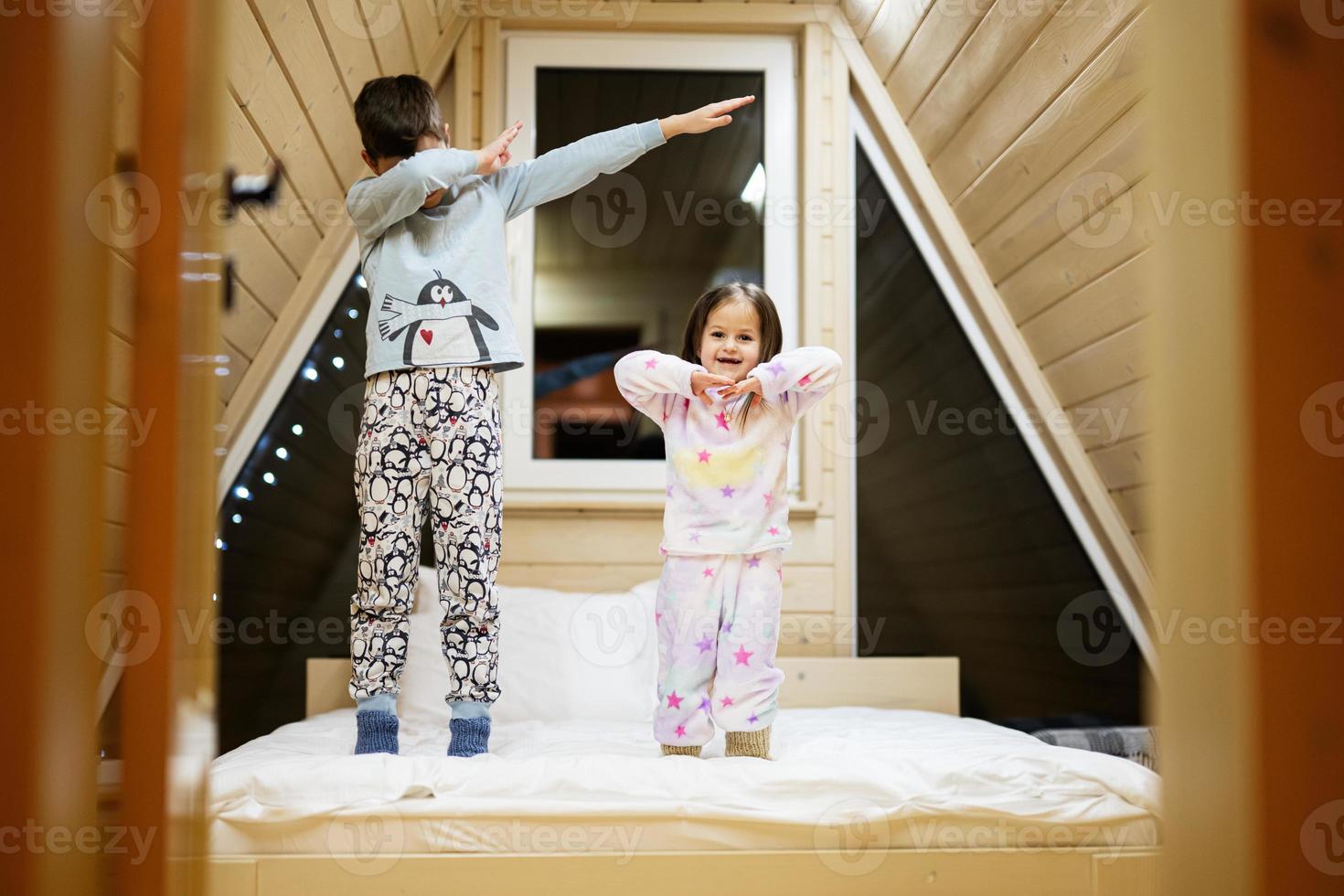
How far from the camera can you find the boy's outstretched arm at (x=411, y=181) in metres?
1.59

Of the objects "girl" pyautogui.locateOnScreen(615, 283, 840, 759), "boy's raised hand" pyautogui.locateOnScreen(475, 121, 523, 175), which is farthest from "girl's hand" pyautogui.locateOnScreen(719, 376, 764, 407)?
"boy's raised hand" pyautogui.locateOnScreen(475, 121, 523, 175)

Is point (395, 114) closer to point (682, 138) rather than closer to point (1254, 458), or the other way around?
point (682, 138)

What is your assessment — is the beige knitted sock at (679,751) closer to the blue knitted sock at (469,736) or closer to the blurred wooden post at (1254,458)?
the blue knitted sock at (469,736)

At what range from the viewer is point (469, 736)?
1.58 metres

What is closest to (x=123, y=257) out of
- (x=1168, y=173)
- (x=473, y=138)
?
(x=1168, y=173)

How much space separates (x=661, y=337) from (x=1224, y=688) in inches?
74.3

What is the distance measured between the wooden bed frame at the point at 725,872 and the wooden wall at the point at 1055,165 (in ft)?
2.75

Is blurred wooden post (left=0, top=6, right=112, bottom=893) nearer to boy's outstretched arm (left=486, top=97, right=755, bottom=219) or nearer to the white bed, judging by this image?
the white bed

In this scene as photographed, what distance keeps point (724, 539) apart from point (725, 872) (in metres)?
0.49

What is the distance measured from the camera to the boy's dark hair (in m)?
1.66

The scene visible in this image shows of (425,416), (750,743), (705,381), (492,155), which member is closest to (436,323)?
(425,416)

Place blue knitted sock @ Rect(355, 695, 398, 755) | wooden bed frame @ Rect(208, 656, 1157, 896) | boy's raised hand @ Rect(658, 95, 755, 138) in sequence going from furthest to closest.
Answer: boy's raised hand @ Rect(658, 95, 755, 138)
blue knitted sock @ Rect(355, 695, 398, 755)
wooden bed frame @ Rect(208, 656, 1157, 896)

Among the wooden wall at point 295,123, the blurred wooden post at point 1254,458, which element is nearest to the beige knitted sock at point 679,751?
the wooden wall at point 295,123

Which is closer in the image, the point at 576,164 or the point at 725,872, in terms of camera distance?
the point at 725,872
